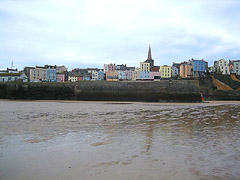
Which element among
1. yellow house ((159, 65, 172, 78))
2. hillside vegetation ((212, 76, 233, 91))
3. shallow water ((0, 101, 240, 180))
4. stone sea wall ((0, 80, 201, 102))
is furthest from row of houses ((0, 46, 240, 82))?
shallow water ((0, 101, 240, 180))

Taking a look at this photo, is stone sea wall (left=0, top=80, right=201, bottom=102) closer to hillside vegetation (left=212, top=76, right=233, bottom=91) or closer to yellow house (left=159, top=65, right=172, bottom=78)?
hillside vegetation (left=212, top=76, right=233, bottom=91)

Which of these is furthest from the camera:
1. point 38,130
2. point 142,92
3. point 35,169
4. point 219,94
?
point 219,94

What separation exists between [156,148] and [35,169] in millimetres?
3097

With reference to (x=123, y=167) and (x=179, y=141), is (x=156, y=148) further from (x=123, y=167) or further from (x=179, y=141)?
(x=123, y=167)

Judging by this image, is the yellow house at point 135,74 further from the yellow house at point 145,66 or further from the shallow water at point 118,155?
the shallow water at point 118,155

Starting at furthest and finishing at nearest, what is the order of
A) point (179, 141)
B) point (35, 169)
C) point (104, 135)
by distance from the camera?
point (104, 135), point (179, 141), point (35, 169)

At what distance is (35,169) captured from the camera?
14.8ft

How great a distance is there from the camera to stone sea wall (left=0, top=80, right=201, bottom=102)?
28.1 meters

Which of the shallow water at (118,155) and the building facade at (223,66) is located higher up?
the building facade at (223,66)

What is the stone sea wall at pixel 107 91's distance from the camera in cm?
2809

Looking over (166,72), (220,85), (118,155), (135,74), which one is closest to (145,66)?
(135,74)

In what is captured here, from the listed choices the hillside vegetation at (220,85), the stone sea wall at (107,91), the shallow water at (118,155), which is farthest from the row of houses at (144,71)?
the shallow water at (118,155)

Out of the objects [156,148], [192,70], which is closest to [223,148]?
[156,148]

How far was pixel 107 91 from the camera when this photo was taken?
29188 millimetres
